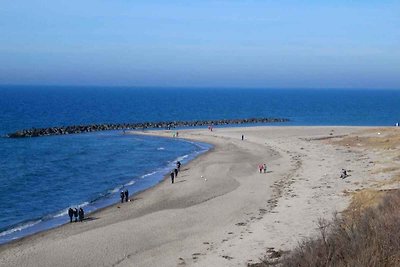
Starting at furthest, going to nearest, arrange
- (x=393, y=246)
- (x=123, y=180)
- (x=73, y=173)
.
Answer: (x=73, y=173), (x=123, y=180), (x=393, y=246)

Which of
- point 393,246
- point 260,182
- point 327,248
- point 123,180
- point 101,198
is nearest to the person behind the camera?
point 393,246

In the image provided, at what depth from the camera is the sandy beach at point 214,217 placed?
69.5 ft

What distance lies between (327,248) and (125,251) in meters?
11.9

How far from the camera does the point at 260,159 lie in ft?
169

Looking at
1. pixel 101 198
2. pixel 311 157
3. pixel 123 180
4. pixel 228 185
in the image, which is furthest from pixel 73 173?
pixel 311 157

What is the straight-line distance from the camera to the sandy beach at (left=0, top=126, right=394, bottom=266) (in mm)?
21172

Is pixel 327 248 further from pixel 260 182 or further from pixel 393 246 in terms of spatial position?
pixel 260 182

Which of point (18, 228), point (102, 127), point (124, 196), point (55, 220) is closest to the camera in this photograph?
point (18, 228)

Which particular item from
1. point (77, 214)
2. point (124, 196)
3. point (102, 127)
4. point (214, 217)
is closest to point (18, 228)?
point (77, 214)

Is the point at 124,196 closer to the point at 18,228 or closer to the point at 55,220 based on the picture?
the point at 55,220

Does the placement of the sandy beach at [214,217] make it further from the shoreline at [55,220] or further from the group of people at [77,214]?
the shoreline at [55,220]

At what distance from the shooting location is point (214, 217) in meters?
27.5

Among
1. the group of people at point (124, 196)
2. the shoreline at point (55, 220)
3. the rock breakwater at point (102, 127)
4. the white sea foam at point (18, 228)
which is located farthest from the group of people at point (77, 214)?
the rock breakwater at point (102, 127)

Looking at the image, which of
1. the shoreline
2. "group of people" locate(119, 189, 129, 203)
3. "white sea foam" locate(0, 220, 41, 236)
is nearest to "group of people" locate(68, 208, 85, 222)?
the shoreline
